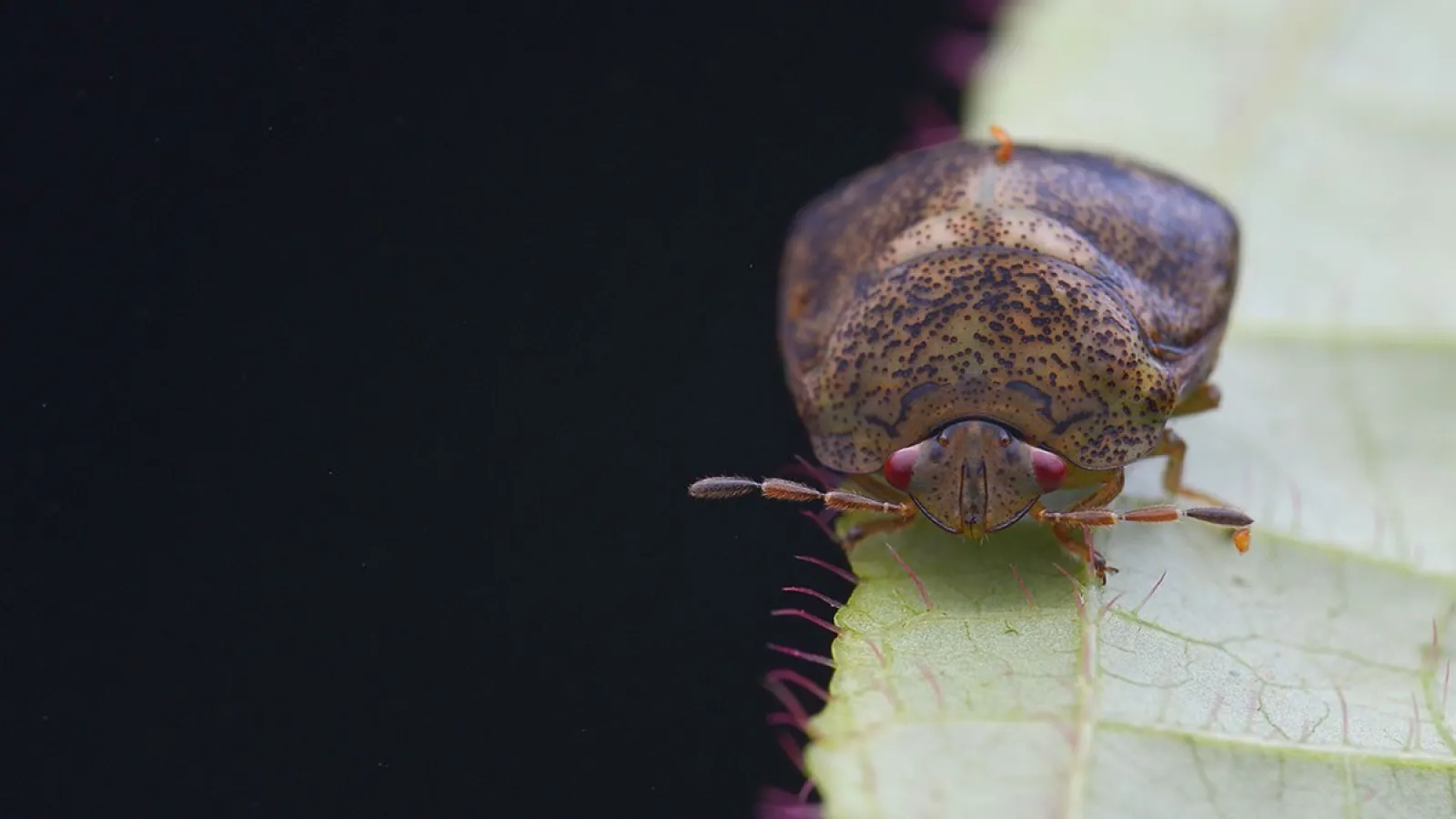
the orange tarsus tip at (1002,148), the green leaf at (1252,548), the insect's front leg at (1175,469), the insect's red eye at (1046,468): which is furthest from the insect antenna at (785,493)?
the orange tarsus tip at (1002,148)

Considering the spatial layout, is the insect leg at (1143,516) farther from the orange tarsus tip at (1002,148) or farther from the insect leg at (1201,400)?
the orange tarsus tip at (1002,148)

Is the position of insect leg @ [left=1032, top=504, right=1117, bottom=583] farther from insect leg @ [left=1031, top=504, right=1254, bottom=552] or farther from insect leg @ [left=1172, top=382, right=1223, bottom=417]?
insect leg @ [left=1172, top=382, right=1223, bottom=417]

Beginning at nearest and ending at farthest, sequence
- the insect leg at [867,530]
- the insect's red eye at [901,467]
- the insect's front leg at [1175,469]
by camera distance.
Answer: the insect's red eye at [901,467]
the insect leg at [867,530]
the insect's front leg at [1175,469]

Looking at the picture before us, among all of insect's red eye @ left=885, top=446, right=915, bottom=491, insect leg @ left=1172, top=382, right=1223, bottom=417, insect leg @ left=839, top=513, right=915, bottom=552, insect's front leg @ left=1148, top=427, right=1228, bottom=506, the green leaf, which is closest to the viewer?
the green leaf

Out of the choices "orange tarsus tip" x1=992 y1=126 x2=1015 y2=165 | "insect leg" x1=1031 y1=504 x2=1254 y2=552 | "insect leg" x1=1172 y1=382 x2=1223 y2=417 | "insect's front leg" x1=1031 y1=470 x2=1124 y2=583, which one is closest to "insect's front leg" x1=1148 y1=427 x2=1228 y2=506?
"insect leg" x1=1172 y1=382 x2=1223 y2=417

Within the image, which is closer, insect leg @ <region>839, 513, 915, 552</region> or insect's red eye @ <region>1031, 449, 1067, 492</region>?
insect's red eye @ <region>1031, 449, 1067, 492</region>

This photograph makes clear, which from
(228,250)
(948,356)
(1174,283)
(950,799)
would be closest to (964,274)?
(948,356)
